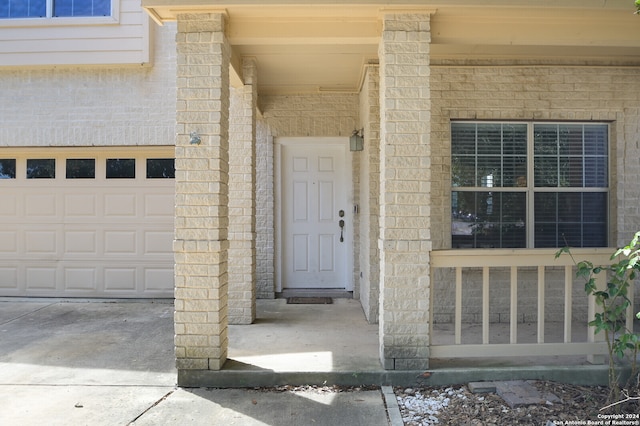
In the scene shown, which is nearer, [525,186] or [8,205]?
[525,186]

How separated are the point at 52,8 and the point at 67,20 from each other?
39cm

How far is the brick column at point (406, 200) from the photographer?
3768 mm

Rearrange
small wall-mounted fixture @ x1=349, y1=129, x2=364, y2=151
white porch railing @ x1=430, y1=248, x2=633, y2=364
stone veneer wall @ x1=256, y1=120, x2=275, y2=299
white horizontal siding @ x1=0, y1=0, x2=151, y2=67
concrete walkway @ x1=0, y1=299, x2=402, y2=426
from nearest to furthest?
1. concrete walkway @ x1=0, y1=299, x2=402, y2=426
2. white porch railing @ x1=430, y1=248, x2=633, y2=364
3. small wall-mounted fixture @ x1=349, y1=129, x2=364, y2=151
4. white horizontal siding @ x1=0, y1=0, x2=151, y2=67
5. stone veneer wall @ x1=256, y1=120, x2=275, y2=299

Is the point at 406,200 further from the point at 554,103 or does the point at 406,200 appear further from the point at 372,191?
the point at 554,103

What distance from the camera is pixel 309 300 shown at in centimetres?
657

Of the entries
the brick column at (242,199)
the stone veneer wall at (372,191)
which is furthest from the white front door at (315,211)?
the brick column at (242,199)

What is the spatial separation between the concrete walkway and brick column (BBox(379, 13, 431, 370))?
0.44 meters

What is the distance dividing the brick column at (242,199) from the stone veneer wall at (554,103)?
2.18 metres

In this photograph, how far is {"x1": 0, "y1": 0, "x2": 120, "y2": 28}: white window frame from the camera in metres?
6.71

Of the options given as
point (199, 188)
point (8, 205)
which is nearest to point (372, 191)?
point (199, 188)

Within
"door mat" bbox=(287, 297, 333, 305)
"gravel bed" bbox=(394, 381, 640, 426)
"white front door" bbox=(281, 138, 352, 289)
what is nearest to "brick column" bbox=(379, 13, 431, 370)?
"gravel bed" bbox=(394, 381, 640, 426)

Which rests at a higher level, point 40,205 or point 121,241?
point 40,205

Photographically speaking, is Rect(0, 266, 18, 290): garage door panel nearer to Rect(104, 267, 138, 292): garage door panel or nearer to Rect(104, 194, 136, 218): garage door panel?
Rect(104, 267, 138, 292): garage door panel

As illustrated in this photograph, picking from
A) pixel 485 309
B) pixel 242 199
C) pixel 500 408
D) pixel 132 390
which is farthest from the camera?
pixel 242 199
